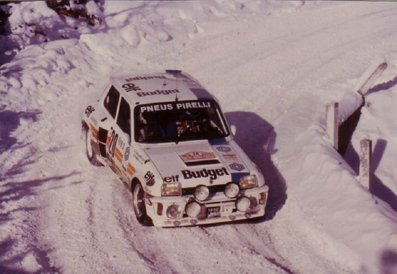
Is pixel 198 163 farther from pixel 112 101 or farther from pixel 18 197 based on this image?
pixel 18 197

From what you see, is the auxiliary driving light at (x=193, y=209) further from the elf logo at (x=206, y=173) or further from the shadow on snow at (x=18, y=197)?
the shadow on snow at (x=18, y=197)

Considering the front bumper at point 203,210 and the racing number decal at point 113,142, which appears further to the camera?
the racing number decal at point 113,142

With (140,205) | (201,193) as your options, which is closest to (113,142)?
(140,205)

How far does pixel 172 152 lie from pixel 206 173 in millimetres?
795

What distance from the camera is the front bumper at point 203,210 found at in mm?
9703

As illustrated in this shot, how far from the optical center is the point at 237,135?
45.2 ft

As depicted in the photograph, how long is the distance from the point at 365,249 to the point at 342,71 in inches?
343

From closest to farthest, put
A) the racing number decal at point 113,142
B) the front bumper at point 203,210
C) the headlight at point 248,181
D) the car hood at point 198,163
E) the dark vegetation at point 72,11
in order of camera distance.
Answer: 1. the front bumper at point 203,210
2. the car hood at point 198,163
3. the headlight at point 248,181
4. the racing number decal at point 113,142
5. the dark vegetation at point 72,11

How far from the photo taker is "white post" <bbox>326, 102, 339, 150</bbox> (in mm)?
12359

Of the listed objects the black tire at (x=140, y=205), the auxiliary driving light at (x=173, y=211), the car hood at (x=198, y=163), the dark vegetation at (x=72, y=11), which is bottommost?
the dark vegetation at (x=72, y=11)

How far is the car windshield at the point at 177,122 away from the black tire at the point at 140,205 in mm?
853

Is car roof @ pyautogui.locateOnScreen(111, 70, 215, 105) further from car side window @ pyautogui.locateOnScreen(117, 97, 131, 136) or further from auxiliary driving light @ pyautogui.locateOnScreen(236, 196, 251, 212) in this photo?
auxiliary driving light @ pyautogui.locateOnScreen(236, 196, 251, 212)

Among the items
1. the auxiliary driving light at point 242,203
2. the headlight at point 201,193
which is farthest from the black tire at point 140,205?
the auxiliary driving light at point 242,203

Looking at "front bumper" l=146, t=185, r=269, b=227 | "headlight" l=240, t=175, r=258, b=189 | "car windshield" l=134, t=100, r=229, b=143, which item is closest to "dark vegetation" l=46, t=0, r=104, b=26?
"car windshield" l=134, t=100, r=229, b=143
